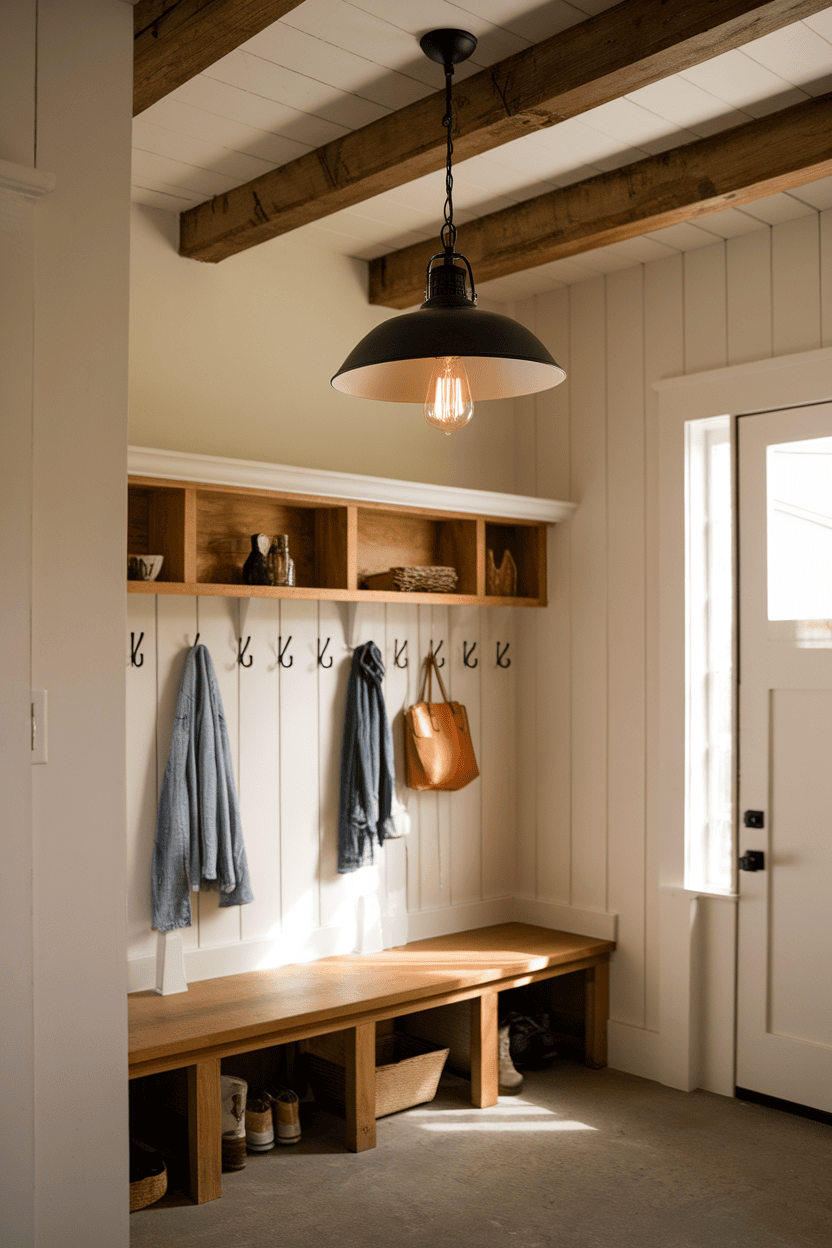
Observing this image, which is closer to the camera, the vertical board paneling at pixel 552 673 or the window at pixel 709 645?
the window at pixel 709 645

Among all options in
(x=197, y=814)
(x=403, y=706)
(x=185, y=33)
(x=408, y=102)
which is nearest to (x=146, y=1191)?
(x=197, y=814)

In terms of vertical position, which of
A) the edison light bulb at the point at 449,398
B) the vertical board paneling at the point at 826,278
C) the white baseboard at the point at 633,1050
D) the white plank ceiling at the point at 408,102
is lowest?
the white baseboard at the point at 633,1050

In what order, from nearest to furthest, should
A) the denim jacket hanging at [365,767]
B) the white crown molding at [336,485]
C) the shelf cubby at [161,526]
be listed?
1. the white crown molding at [336,485]
2. the shelf cubby at [161,526]
3. the denim jacket hanging at [365,767]

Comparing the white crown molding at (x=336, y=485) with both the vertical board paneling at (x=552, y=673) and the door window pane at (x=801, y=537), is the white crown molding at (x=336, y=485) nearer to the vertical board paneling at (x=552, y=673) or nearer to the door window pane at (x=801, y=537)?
the vertical board paneling at (x=552, y=673)

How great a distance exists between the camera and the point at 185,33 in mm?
2246

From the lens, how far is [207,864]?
328 cm

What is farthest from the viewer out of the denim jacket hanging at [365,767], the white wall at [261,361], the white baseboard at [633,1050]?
the white baseboard at [633,1050]

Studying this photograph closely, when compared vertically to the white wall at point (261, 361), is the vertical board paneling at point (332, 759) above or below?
below

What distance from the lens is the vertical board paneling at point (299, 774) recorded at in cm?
365

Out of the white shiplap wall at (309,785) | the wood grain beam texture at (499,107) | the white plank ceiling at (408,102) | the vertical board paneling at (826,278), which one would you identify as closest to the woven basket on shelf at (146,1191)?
the white shiplap wall at (309,785)

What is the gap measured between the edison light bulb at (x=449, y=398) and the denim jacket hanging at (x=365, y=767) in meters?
1.78

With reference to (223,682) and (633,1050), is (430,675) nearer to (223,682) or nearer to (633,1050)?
(223,682)

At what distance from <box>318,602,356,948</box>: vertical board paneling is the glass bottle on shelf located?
35cm

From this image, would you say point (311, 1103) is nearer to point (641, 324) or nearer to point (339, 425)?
point (339, 425)
